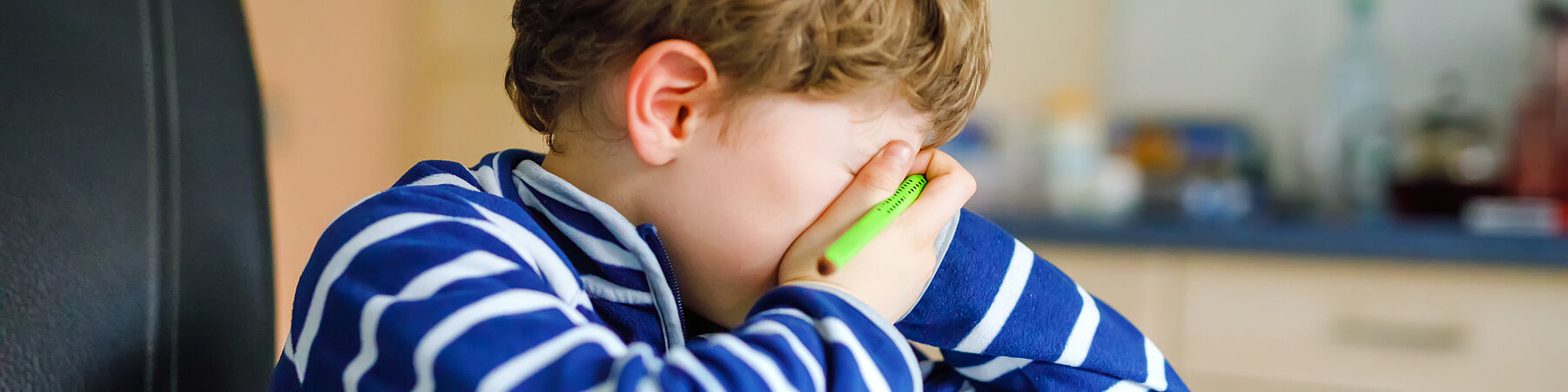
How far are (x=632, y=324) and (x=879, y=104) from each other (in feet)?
0.51

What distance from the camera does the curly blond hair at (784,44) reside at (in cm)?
45

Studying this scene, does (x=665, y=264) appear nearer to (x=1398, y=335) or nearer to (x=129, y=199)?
(x=129, y=199)

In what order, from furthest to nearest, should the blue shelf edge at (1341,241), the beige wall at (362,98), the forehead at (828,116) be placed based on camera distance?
1. the beige wall at (362,98)
2. the blue shelf edge at (1341,241)
3. the forehead at (828,116)

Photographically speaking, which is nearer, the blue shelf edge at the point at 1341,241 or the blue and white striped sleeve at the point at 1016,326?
the blue and white striped sleeve at the point at 1016,326

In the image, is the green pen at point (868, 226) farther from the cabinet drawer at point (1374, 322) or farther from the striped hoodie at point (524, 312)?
the cabinet drawer at point (1374, 322)

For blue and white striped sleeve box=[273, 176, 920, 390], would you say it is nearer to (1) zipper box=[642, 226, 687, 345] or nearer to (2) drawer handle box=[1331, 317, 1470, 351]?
(1) zipper box=[642, 226, 687, 345]

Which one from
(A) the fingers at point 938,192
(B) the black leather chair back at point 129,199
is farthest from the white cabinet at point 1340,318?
(B) the black leather chair back at point 129,199

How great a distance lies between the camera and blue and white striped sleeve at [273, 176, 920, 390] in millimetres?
355

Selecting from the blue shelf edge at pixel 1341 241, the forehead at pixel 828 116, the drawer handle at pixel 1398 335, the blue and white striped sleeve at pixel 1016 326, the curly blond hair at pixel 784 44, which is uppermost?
the curly blond hair at pixel 784 44

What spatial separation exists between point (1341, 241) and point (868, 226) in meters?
0.96

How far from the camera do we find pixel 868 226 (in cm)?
45

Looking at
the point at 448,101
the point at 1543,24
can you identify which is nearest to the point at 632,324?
→ the point at 1543,24

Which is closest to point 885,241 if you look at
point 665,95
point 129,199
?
point 665,95

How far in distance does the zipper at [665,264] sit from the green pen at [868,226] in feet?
0.26
